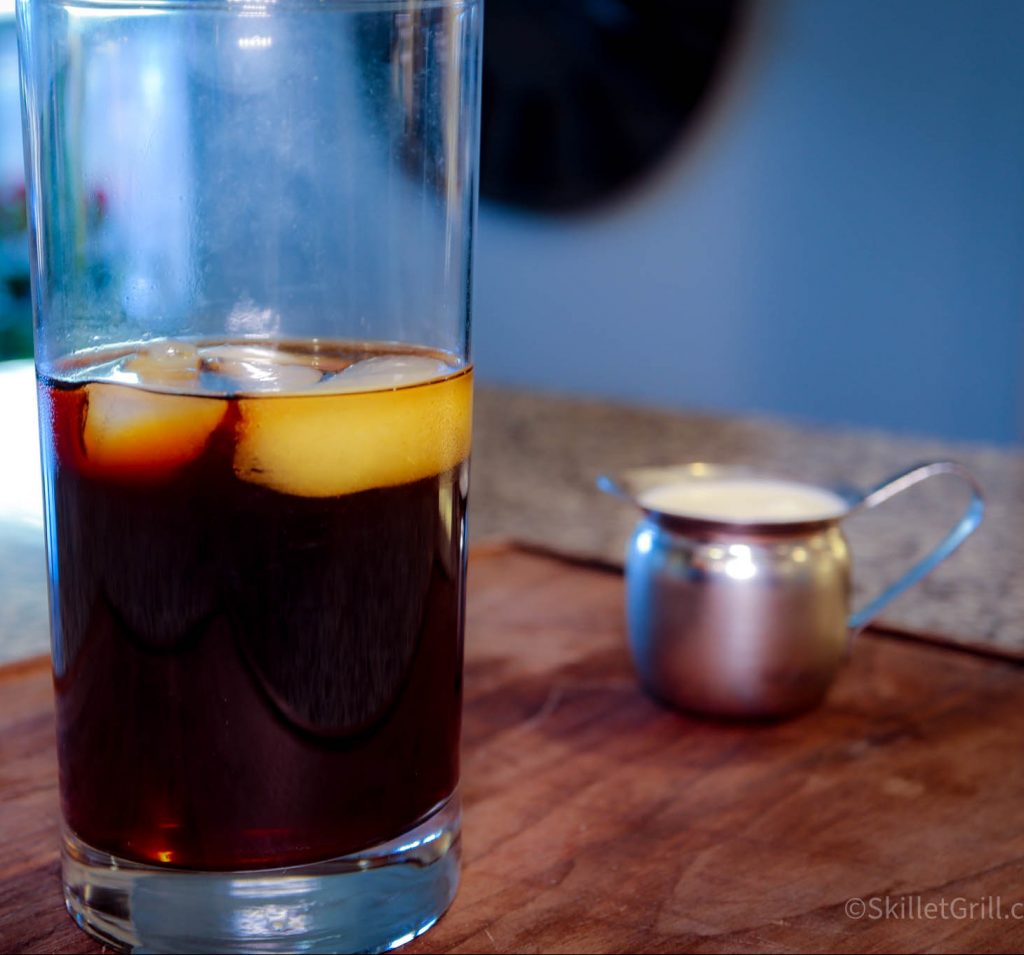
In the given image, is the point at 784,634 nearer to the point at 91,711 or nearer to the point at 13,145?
the point at 91,711

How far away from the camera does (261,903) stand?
57 cm

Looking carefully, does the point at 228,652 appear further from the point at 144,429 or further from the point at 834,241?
the point at 834,241

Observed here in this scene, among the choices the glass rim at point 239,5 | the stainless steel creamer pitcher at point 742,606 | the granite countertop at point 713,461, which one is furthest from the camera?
the granite countertop at point 713,461

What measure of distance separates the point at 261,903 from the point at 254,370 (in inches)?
9.2

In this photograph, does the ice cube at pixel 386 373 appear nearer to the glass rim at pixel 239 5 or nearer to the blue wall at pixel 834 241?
the glass rim at pixel 239 5

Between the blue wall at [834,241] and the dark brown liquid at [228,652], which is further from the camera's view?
the blue wall at [834,241]

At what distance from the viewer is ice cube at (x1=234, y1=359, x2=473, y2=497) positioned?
55 centimetres

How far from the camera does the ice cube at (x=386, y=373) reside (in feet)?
1.88

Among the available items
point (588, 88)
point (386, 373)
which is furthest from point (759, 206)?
point (386, 373)

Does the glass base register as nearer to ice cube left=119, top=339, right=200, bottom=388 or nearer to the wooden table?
the wooden table

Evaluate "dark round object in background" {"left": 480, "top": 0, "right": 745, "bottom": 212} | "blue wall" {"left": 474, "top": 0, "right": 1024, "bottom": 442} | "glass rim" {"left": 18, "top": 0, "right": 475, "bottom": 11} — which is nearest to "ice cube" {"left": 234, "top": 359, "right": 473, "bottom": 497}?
"glass rim" {"left": 18, "top": 0, "right": 475, "bottom": 11}

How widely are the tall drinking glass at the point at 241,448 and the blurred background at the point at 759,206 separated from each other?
186 cm

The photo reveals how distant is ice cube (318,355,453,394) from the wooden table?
0.25 metres

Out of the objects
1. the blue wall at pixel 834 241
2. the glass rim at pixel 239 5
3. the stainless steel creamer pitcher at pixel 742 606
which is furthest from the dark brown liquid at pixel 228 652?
the blue wall at pixel 834 241
